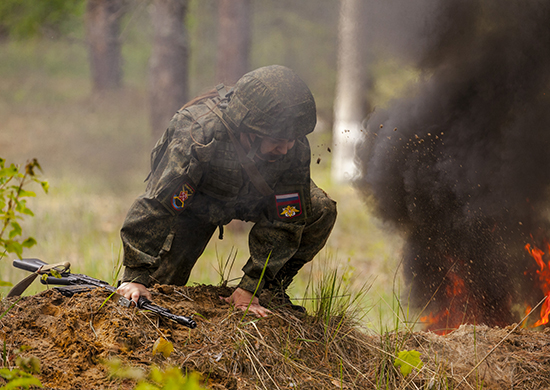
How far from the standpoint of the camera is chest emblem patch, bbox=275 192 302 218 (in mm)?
2745

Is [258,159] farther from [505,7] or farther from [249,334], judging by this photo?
[505,7]

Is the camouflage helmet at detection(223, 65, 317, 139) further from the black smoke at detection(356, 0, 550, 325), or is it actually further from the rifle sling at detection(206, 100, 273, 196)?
the black smoke at detection(356, 0, 550, 325)

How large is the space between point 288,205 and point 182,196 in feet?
1.96

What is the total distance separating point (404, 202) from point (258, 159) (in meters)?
1.52

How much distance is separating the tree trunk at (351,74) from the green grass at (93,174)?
28.9 inches

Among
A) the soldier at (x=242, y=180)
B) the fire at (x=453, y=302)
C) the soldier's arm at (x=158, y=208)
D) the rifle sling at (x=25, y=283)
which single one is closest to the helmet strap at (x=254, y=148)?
the soldier at (x=242, y=180)

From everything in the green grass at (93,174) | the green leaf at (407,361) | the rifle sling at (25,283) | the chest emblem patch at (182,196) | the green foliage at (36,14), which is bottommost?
the green grass at (93,174)

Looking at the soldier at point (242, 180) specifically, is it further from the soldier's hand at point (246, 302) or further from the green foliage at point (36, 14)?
the green foliage at point (36, 14)

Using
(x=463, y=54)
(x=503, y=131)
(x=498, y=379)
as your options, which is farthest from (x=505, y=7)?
(x=498, y=379)

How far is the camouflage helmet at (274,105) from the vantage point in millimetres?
2484

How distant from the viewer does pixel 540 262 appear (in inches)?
125

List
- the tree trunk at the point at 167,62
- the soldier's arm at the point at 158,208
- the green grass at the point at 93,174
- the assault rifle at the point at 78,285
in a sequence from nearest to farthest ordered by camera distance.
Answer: the assault rifle at the point at 78,285 → the soldier's arm at the point at 158,208 → the green grass at the point at 93,174 → the tree trunk at the point at 167,62

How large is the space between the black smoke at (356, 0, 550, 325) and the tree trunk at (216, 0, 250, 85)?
299 centimetres

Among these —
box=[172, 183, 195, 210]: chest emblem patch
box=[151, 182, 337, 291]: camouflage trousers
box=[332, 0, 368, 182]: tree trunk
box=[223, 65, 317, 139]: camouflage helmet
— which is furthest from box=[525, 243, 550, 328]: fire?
box=[172, 183, 195, 210]: chest emblem patch
